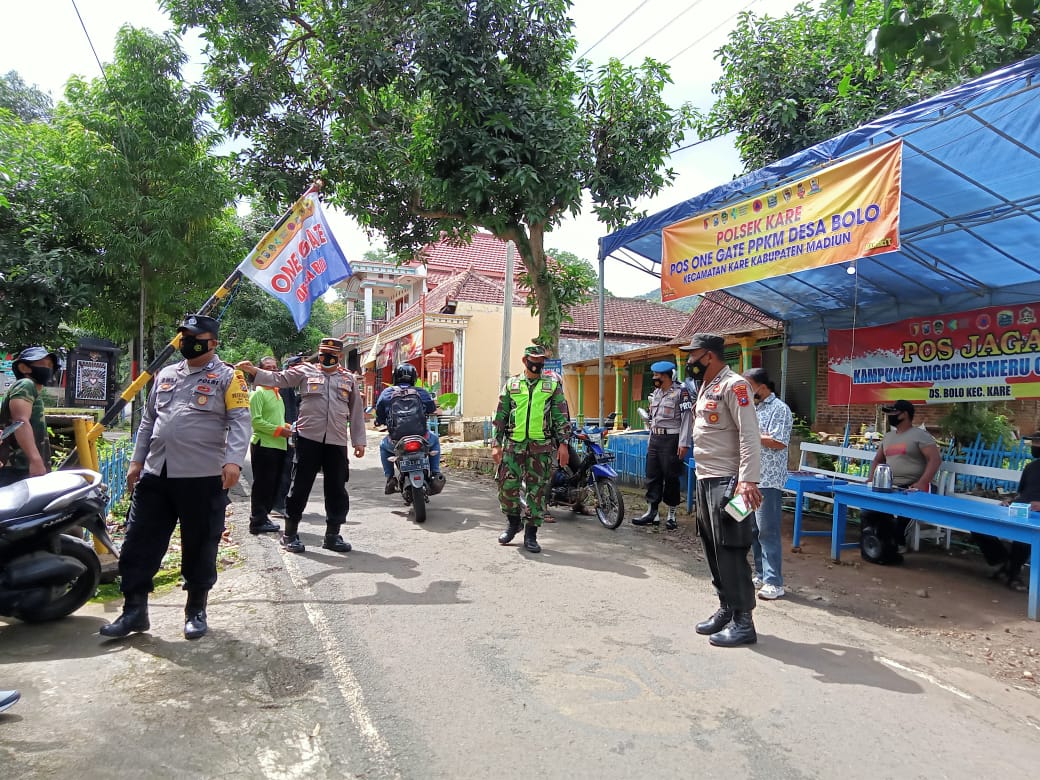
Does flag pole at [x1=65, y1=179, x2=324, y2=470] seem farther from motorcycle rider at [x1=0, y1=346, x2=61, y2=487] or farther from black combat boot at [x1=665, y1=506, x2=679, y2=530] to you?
black combat boot at [x1=665, y1=506, x2=679, y2=530]

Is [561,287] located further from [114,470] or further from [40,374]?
[40,374]

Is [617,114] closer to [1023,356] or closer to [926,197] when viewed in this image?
[926,197]

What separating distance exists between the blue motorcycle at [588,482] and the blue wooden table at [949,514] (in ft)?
7.20

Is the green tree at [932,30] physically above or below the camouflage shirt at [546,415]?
above

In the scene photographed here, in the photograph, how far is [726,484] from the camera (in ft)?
13.5

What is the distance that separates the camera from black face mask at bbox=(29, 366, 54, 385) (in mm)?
5027

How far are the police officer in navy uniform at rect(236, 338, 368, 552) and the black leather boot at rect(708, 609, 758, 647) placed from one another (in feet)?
10.8

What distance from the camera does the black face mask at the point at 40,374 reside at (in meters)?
5.03

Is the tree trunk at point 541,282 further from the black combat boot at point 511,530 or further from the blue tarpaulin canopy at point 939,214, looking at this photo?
the black combat boot at point 511,530

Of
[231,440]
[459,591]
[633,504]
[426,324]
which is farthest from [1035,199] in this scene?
[426,324]

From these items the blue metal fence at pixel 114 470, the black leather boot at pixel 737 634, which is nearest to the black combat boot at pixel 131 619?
the black leather boot at pixel 737 634

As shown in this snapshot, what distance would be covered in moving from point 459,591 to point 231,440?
197 centimetres

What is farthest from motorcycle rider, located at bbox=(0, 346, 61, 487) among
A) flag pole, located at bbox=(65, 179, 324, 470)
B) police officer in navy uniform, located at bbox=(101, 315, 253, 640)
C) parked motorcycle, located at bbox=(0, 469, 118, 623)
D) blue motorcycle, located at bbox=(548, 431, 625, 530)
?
blue motorcycle, located at bbox=(548, 431, 625, 530)

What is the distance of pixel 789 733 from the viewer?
297cm
